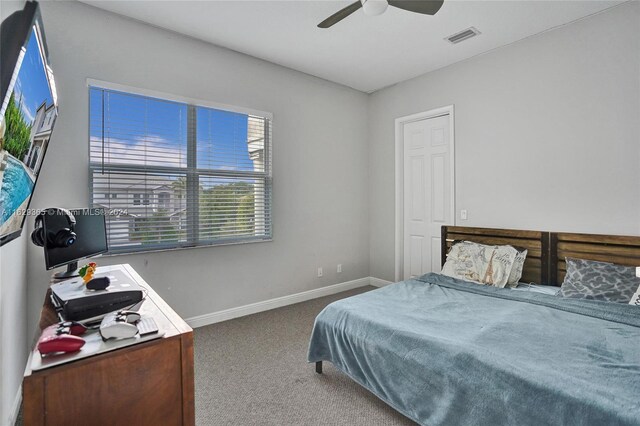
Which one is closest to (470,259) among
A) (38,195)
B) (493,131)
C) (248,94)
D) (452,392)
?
(493,131)

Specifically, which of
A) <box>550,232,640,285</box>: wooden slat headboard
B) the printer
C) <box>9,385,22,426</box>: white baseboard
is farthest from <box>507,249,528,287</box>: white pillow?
<box>9,385,22,426</box>: white baseboard

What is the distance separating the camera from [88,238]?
85.2 inches

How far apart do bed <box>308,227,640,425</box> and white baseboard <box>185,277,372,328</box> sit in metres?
1.40

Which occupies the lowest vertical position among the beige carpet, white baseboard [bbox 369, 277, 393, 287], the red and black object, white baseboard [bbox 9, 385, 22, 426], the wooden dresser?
the beige carpet

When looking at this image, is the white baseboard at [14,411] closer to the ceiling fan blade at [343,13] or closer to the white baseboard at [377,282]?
the ceiling fan blade at [343,13]

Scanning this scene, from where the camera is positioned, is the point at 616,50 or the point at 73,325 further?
the point at 616,50

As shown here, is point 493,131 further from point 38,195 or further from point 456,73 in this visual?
point 38,195

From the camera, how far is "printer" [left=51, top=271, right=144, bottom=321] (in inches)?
48.8

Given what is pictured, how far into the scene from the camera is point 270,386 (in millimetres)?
2219

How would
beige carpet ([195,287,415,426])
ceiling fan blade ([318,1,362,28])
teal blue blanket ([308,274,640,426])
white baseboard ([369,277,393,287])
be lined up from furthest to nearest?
white baseboard ([369,277,393,287]) < ceiling fan blade ([318,1,362,28]) < beige carpet ([195,287,415,426]) < teal blue blanket ([308,274,640,426])

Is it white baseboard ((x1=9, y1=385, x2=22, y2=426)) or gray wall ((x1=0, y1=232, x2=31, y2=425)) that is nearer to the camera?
gray wall ((x1=0, y1=232, x2=31, y2=425))

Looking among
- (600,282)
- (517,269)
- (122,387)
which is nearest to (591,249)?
(600,282)

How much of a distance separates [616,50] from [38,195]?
15.7 ft

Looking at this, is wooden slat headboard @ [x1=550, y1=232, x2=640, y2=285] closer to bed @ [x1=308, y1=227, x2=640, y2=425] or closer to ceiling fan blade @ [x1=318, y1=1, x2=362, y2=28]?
bed @ [x1=308, y1=227, x2=640, y2=425]
